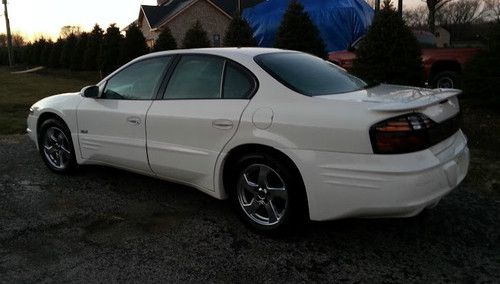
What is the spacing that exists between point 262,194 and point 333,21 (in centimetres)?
1699

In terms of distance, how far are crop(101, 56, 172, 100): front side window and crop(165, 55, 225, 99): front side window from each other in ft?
0.66

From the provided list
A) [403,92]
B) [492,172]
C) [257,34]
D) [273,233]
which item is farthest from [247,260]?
[257,34]

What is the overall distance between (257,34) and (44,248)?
18123 mm

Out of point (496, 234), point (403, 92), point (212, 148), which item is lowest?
point (496, 234)

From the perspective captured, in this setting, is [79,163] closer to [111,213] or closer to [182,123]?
[111,213]

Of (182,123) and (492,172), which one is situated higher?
(182,123)

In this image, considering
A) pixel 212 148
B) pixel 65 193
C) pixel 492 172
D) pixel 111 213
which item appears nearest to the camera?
pixel 212 148

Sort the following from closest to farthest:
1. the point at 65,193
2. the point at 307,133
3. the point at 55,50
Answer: the point at 307,133 → the point at 65,193 → the point at 55,50

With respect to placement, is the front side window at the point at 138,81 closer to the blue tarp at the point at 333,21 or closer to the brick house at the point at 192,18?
the blue tarp at the point at 333,21

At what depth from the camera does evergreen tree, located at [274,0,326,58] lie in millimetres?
12922

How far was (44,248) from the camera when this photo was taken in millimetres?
3701

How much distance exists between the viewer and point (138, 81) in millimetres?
4746

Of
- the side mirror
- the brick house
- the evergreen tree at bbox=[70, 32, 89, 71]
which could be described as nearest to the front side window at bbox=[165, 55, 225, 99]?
the side mirror

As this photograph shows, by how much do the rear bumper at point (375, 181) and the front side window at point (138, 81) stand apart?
1762 mm
